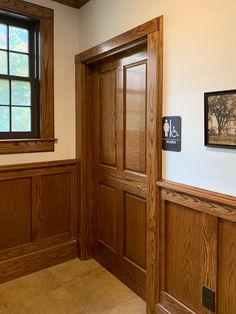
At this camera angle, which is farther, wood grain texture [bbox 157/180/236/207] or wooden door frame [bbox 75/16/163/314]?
wooden door frame [bbox 75/16/163/314]

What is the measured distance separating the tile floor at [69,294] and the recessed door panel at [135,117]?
1052 millimetres

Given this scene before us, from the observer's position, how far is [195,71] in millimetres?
1665

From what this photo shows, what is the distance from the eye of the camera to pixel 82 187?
2.85m

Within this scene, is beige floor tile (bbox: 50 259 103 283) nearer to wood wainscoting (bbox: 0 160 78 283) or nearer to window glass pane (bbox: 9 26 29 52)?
wood wainscoting (bbox: 0 160 78 283)

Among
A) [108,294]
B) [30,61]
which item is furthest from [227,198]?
[30,61]

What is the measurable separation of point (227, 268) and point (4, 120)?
2.09 meters

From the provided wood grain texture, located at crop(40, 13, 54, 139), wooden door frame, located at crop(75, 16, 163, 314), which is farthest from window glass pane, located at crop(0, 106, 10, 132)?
wooden door frame, located at crop(75, 16, 163, 314)

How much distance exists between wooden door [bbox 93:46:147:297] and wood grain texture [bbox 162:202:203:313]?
1.20ft

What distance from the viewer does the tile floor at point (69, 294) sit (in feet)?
7.03

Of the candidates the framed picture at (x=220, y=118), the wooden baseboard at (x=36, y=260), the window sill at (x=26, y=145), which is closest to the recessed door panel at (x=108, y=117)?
the window sill at (x=26, y=145)

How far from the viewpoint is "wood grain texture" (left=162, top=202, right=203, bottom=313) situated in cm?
172

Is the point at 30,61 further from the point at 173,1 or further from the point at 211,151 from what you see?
the point at 211,151

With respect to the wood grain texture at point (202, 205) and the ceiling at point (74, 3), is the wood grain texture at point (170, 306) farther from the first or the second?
the ceiling at point (74, 3)

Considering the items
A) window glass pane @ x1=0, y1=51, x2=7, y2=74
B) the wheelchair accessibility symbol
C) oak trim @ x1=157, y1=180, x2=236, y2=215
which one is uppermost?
window glass pane @ x1=0, y1=51, x2=7, y2=74
